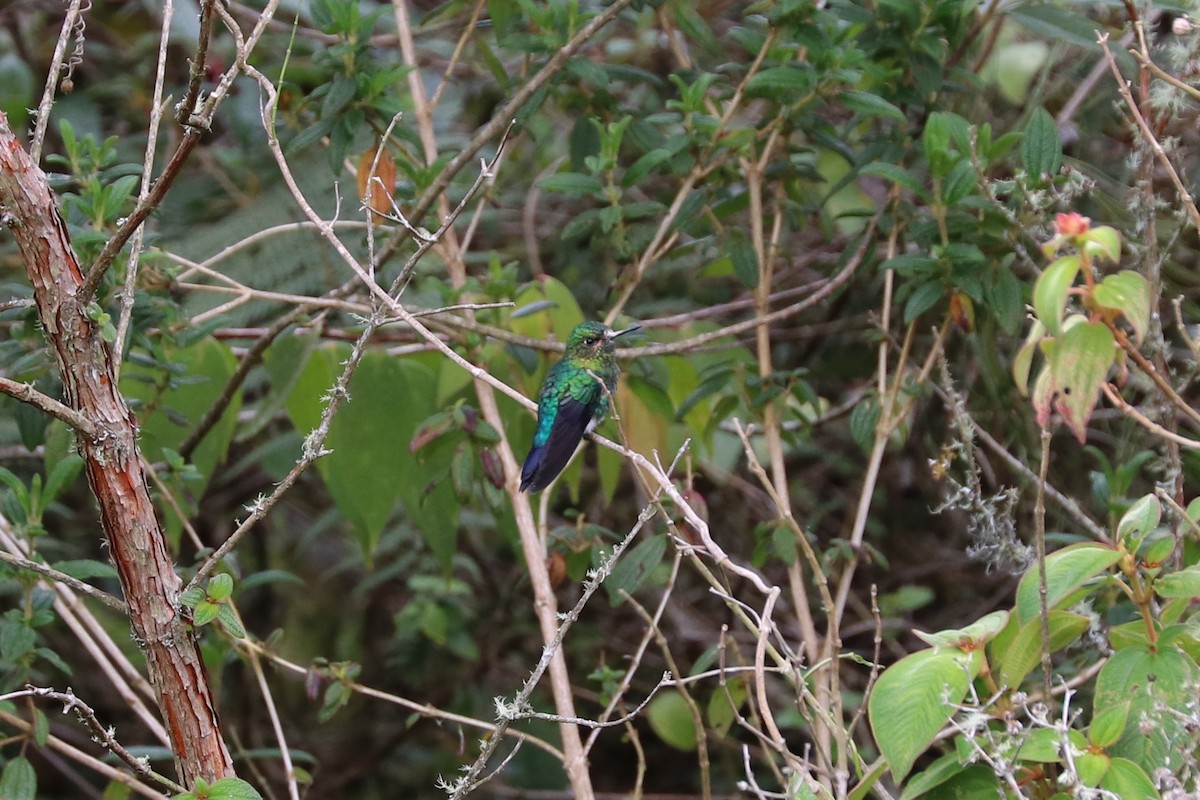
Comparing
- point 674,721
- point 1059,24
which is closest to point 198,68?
point 1059,24

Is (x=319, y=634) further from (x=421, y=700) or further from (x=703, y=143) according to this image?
(x=703, y=143)

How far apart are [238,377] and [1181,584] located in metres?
1.99

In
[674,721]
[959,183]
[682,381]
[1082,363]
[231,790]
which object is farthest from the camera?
[674,721]

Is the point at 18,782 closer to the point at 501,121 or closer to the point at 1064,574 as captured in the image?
the point at 501,121

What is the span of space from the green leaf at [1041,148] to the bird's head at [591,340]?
946 mm

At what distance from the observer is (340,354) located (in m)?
3.06

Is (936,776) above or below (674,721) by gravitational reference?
above

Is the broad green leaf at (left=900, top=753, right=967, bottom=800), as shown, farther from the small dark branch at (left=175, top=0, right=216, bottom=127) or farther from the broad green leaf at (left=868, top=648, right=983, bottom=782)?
the small dark branch at (left=175, top=0, right=216, bottom=127)

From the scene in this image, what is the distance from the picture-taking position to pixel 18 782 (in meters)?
2.37

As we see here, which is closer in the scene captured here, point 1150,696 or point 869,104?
point 1150,696

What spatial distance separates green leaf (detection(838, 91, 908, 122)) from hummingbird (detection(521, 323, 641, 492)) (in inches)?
28.0

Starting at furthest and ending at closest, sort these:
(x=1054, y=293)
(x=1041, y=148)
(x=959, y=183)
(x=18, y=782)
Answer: (x=959, y=183) → (x=1041, y=148) → (x=18, y=782) → (x=1054, y=293)

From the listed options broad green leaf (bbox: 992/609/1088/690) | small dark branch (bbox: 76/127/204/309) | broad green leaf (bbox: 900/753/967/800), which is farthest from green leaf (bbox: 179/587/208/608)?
broad green leaf (bbox: 992/609/1088/690)

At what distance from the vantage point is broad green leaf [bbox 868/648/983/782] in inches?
70.8
